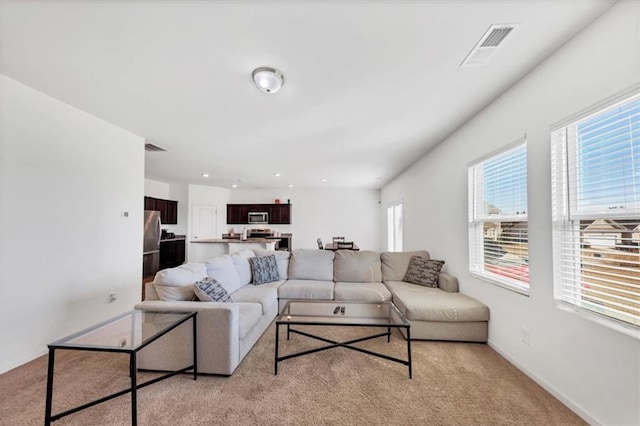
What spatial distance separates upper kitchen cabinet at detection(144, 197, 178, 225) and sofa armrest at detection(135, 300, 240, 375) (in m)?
5.44

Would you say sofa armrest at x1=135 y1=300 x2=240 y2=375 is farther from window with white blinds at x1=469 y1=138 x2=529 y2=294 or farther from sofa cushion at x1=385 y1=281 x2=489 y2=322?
window with white blinds at x1=469 y1=138 x2=529 y2=294

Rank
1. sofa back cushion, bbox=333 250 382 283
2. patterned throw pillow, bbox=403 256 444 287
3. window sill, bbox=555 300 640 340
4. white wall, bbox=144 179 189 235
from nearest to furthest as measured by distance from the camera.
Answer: window sill, bbox=555 300 640 340, patterned throw pillow, bbox=403 256 444 287, sofa back cushion, bbox=333 250 382 283, white wall, bbox=144 179 189 235

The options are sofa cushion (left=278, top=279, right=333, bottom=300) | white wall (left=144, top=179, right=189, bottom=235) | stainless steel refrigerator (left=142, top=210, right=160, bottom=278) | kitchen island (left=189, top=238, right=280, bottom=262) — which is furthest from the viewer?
white wall (left=144, top=179, right=189, bottom=235)

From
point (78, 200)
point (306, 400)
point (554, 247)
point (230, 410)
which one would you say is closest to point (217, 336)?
point (230, 410)

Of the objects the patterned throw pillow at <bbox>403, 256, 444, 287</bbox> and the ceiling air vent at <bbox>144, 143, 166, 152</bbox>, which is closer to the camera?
the patterned throw pillow at <bbox>403, 256, 444, 287</bbox>

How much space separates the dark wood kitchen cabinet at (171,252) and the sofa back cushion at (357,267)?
5.19m

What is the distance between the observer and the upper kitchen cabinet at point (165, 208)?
6754mm

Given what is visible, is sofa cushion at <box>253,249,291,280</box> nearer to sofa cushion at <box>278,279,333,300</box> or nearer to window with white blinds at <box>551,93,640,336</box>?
sofa cushion at <box>278,279,333,300</box>

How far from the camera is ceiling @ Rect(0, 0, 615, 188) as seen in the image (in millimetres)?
1518

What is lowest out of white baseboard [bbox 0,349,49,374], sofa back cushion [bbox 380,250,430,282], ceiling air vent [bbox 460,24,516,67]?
white baseboard [bbox 0,349,49,374]

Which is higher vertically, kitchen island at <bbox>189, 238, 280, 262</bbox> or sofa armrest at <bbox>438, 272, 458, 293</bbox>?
kitchen island at <bbox>189, 238, 280, 262</bbox>

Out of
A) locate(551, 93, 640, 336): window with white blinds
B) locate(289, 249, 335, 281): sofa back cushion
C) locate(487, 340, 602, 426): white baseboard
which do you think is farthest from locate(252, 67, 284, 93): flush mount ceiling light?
locate(487, 340, 602, 426): white baseboard

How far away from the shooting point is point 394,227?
740cm

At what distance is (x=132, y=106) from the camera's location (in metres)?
2.74
